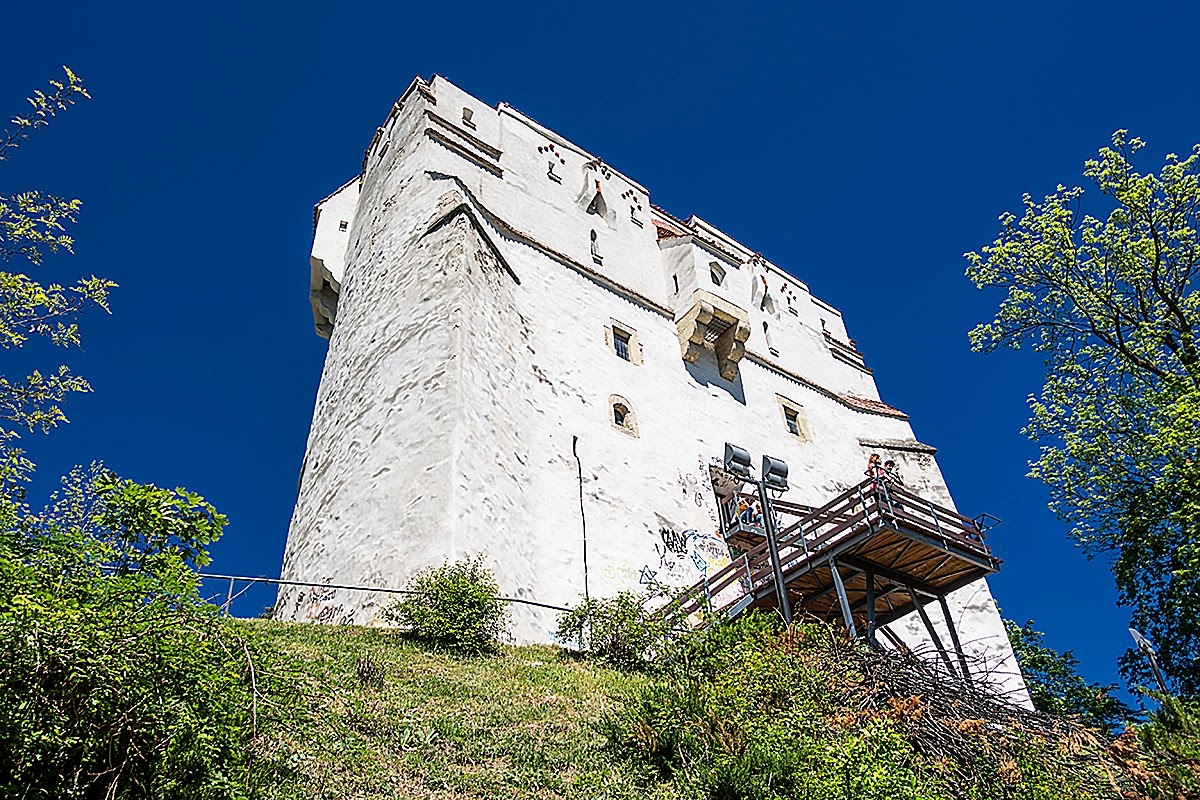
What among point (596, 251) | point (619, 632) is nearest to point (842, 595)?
point (619, 632)

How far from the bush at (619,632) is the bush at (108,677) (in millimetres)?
6518

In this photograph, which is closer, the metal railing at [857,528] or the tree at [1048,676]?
the metal railing at [857,528]

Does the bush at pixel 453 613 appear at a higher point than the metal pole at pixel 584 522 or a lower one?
lower

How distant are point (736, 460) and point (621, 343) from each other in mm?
3959

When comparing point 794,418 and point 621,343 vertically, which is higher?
point 621,343

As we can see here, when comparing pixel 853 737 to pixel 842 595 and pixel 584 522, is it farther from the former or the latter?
pixel 584 522

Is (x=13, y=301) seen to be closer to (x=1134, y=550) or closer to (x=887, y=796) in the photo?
(x=887, y=796)

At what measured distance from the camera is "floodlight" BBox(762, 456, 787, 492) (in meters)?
19.7

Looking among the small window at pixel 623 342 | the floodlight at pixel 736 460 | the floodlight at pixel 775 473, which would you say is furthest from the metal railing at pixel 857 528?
the small window at pixel 623 342

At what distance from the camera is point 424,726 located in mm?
7762

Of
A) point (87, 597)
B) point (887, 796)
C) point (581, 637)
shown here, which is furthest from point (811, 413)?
point (87, 597)

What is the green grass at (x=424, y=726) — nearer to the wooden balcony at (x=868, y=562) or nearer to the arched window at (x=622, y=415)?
the wooden balcony at (x=868, y=562)

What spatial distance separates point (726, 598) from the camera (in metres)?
17.2

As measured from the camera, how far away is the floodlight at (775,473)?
1972cm
